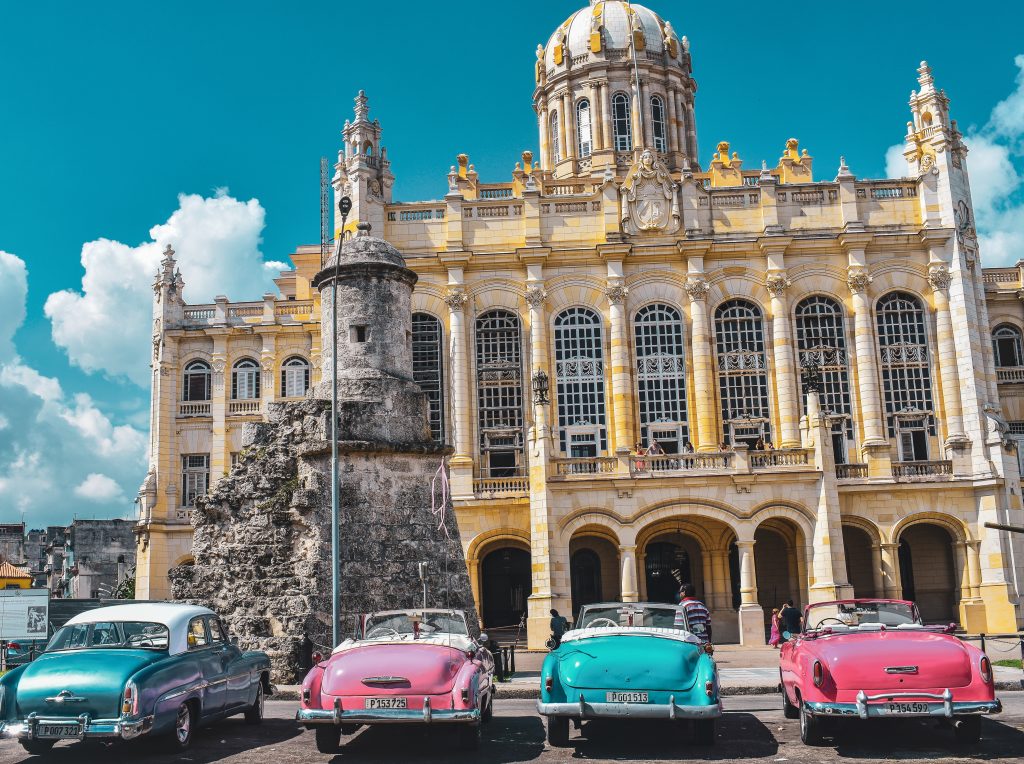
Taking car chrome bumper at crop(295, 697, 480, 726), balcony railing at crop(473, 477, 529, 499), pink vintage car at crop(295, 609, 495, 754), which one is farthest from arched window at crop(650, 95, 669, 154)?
car chrome bumper at crop(295, 697, 480, 726)

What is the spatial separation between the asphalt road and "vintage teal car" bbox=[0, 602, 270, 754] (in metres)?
0.44

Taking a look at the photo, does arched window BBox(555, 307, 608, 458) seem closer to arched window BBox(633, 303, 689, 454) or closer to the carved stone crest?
arched window BBox(633, 303, 689, 454)

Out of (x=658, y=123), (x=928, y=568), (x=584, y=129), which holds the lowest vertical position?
(x=928, y=568)

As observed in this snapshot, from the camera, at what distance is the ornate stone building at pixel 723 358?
120ft

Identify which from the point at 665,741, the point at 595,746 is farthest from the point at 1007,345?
the point at 595,746

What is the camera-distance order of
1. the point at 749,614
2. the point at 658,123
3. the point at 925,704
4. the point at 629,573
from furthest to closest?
the point at 658,123 → the point at 629,573 → the point at 749,614 → the point at 925,704

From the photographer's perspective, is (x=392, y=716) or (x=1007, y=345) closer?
(x=392, y=716)

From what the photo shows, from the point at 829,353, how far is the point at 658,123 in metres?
15.4

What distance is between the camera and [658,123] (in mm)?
50031

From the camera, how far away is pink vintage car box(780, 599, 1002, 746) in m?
10.9

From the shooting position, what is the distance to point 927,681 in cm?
1099

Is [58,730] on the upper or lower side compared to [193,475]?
lower

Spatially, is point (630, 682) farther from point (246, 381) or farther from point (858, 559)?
point (246, 381)

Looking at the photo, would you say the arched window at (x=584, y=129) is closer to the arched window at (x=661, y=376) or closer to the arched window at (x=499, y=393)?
the arched window at (x=661, y=376)
